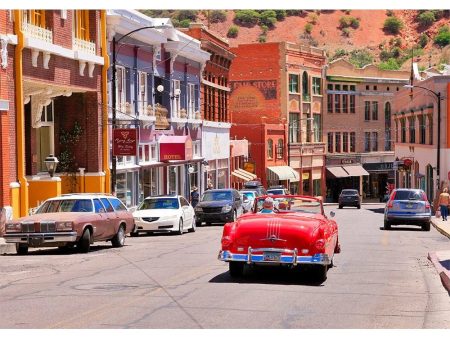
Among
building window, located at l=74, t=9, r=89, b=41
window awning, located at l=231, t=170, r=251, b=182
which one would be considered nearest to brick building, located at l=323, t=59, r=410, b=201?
window awning, located at l=231, t=170, r=251, b=182

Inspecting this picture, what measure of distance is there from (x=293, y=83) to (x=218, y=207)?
4839 cm

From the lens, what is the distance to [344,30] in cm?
18988

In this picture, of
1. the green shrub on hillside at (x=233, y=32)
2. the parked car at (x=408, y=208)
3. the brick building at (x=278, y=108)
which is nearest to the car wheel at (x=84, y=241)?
the parked car at (x=408, y=208)

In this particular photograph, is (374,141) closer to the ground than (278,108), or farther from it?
closer to the ground

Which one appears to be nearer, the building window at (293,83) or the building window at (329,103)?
the building window at (293,83)

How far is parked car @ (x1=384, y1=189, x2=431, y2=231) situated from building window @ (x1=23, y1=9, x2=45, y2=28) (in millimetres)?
14927

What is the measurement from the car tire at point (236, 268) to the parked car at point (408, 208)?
20.3 meters

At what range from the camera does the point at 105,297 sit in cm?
1455

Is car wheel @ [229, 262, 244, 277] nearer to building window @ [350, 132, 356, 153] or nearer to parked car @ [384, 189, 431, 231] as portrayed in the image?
parked car @ [384, 189, 431, 231]

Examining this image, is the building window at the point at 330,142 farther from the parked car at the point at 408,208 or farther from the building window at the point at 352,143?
the parked car at the point at 408,208

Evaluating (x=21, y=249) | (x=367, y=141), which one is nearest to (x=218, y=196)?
(x=21, y=249)

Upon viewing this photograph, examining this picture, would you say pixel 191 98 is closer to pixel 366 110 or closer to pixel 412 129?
pixel 412 129

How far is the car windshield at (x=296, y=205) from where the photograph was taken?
18375 millimetres

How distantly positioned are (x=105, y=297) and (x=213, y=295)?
5.51ft
